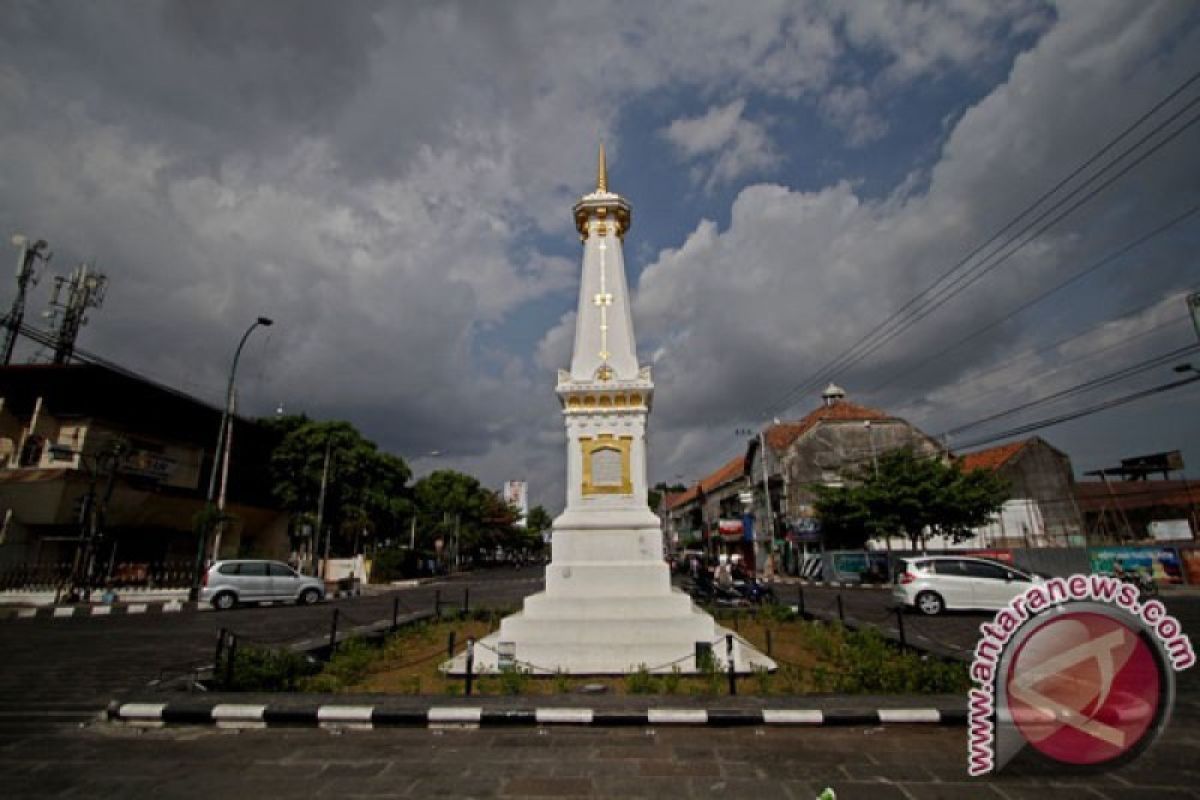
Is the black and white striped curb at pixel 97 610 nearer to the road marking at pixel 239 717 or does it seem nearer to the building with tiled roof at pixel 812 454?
the road marking at pixel 239 717

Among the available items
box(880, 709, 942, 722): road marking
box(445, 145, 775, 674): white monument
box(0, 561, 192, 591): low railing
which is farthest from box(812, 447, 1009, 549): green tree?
box(0, 561, 192, 591): low railing

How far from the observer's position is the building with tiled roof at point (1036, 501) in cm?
3350

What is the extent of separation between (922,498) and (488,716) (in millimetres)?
26602

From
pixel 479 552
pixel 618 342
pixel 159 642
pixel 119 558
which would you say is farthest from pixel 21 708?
pixel 479 552

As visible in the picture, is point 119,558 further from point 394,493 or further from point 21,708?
point 21,708

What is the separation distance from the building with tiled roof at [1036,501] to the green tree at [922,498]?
6500mm

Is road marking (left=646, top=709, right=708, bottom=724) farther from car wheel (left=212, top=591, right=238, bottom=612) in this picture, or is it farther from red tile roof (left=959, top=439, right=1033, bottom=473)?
red tile roof (left=959, top=439, right=1033, bottom=473)

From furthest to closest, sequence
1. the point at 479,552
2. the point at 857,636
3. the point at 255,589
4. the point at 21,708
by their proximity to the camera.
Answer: the point at 479,552, the point at 255,589, the point at 857,636, the point at 21,708

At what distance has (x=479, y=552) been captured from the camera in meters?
73.1

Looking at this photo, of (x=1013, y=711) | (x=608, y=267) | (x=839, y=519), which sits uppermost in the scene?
(x=608, y=267)

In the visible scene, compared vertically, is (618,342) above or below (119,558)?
above

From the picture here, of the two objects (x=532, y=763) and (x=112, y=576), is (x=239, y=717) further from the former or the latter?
(x=112, y=576)

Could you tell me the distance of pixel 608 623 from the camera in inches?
348

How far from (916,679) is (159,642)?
1386 cm
